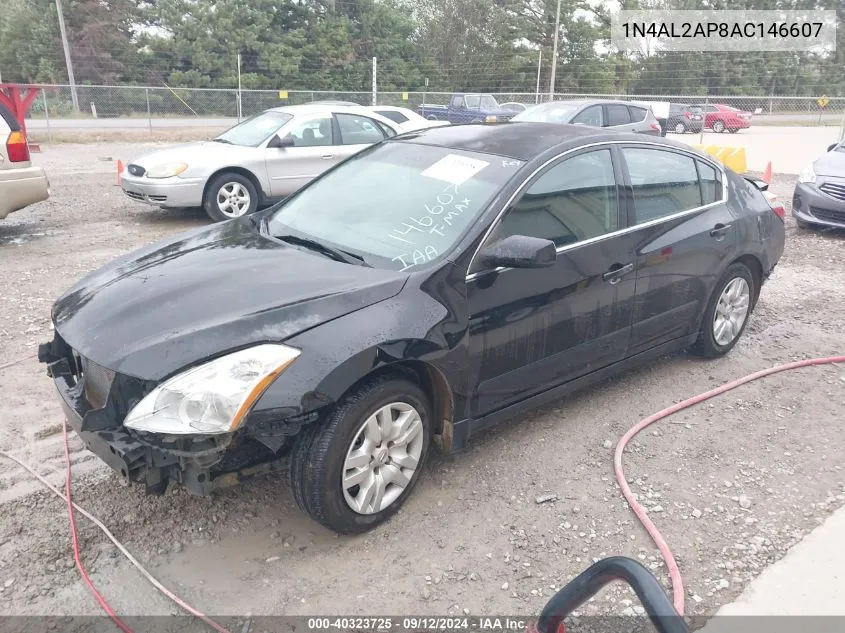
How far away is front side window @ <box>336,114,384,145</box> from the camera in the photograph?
967 cm

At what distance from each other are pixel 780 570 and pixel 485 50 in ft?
148

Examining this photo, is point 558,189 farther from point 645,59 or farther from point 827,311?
point 645,59

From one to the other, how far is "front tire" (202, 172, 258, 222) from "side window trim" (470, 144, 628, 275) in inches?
232

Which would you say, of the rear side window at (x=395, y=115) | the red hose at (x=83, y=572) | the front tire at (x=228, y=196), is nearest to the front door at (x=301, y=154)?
the front tire at (x=228, y=196)

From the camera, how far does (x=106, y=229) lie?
8430 mm

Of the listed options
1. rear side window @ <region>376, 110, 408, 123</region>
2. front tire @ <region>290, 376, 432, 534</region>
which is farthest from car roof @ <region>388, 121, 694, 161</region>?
rear side window @ <region>376, 110, 408, 123</region>

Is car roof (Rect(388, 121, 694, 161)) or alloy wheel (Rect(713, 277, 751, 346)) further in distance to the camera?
alloy wheel (Rect(713, 277, 751, 346))

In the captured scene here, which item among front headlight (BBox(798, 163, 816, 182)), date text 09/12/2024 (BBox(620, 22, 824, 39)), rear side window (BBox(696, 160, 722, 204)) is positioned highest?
date text 09/12/2024 (BBox(620, 22, 824, 39))

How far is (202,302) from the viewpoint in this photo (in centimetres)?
288

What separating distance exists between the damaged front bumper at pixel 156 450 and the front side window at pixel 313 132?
6.88 meters

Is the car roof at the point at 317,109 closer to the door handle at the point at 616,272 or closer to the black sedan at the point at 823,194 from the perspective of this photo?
the black sedan at the point at 823,194

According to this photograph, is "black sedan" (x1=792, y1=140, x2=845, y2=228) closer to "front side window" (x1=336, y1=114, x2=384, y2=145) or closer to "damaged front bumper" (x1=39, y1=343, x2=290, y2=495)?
"front side window" (x1=336, y1=114, x2=384, y2=145)

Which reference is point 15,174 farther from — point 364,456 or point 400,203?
point 364,456

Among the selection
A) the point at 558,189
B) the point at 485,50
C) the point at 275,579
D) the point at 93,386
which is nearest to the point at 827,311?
the point at 558,189
